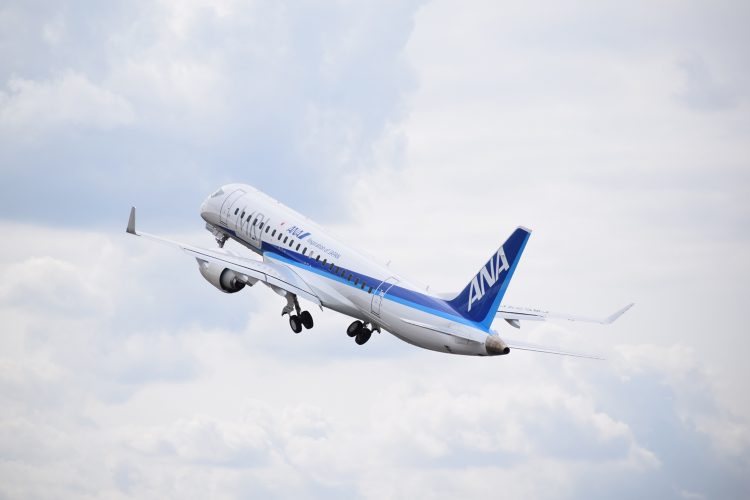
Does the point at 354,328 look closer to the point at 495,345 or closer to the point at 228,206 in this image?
the point at 495,345

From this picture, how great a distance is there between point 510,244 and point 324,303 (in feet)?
49.7

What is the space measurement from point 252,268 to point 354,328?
22.5ft

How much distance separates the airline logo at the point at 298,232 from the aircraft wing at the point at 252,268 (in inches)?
77.3

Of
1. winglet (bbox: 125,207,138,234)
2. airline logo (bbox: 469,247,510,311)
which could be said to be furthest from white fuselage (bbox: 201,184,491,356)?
winglet (bbox: 125,207,138,234)

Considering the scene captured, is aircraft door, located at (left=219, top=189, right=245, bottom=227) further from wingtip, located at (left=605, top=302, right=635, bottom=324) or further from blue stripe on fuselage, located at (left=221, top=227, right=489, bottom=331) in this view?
wingtip, located at (left=605, top=302, right=635, bottom=324)

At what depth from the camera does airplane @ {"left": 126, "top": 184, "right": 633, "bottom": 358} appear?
6244cm

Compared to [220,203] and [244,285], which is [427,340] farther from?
[220,203]

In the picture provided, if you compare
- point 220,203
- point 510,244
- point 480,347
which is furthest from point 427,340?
point 220,203

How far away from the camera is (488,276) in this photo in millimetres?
61844

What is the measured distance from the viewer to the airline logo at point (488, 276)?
60.8 metres

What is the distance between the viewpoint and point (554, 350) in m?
61.9

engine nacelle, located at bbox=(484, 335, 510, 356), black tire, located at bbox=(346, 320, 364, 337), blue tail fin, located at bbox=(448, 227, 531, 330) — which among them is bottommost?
engine nacelle, located at bbox=(484, 335, 510, 356)

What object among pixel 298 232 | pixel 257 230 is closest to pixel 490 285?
pixel 298 232

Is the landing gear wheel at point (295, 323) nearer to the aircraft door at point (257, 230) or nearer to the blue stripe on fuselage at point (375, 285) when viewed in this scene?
the blue stripe on fuselage at point (375, 285)
